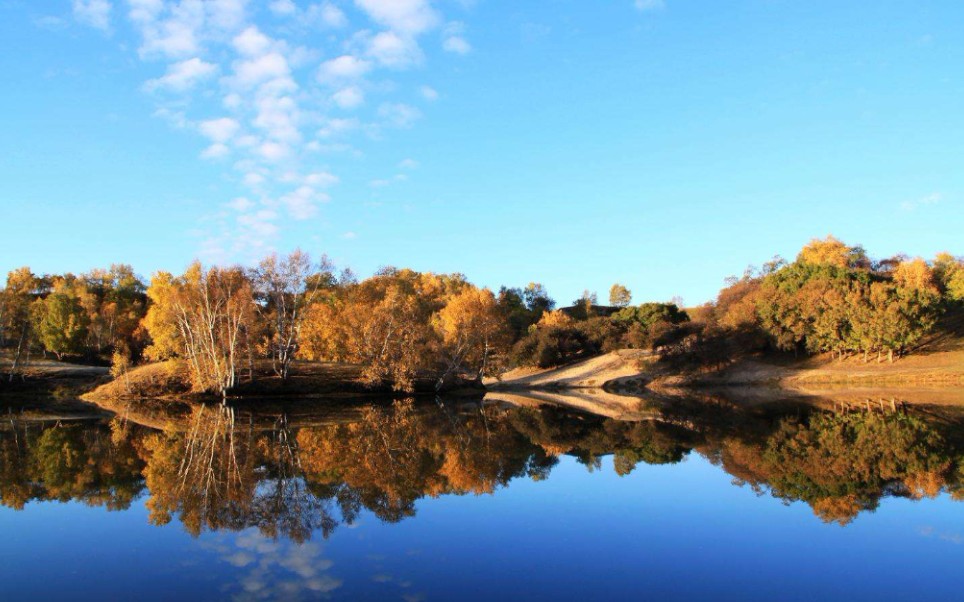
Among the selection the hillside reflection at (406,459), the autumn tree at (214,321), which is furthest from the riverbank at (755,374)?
the autumn tree at (214,321)

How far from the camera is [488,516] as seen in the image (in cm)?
1068

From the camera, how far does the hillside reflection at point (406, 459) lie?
1138 cm

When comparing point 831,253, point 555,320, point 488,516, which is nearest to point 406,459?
point 488,516

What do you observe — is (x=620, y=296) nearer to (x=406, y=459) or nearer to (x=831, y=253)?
(x=831, y=253)

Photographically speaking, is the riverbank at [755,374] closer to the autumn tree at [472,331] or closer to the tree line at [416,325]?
the tree line at [416,325]

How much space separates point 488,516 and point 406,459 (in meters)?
5.48

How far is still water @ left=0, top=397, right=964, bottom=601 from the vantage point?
7547mm

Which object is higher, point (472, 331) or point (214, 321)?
point (214, 321)

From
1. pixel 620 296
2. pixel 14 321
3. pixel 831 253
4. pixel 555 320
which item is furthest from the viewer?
pixel 620 296

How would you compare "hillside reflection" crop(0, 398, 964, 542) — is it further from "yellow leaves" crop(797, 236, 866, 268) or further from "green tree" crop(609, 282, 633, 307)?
"green tree" crop(609, 282, 633, 307)

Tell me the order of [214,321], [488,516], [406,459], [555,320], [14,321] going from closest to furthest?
1. [488,516]
2. [406,459]
3. [214,321]
4. [14,321]
5. [555,320]

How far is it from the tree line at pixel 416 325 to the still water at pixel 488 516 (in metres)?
21.2

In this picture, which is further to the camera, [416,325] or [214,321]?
[416,325]

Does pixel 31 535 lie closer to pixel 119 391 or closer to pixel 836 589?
pixel 836 589
